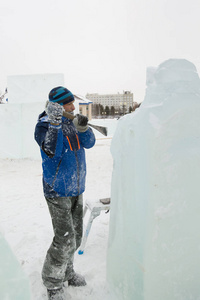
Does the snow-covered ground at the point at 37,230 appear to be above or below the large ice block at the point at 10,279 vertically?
below

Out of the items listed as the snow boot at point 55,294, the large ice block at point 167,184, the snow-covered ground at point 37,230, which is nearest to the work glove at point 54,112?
the large ice block at point 167,184

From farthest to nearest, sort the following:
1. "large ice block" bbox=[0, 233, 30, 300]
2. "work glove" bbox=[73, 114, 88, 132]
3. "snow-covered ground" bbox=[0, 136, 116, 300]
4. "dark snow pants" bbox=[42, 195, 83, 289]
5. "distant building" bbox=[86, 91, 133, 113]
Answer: "distant building" bbox=[86, 91, 133, 113] → "snow-covered ground" bbox=[0, 136, 116, 300] → "work glove" bbox=[73, 114, 88, 132] → "dark snow pants" bbox=[42, 195, 83, 289] → "large ice block" bbox=[0, 233, 30, 300]

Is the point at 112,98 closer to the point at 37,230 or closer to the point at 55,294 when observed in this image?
the point at 37,230

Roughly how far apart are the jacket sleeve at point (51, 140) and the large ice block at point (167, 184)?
0.53m

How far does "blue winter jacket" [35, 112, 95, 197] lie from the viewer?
6.00ft

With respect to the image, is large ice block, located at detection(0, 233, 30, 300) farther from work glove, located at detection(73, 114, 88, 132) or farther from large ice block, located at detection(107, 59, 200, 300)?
work glove, located at detection(73, 114, 88, 132)

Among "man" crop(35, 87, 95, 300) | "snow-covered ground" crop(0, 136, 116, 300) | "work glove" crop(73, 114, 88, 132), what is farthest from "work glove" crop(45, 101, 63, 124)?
"snow-covered ground" crop(0, 136, 116, 300)

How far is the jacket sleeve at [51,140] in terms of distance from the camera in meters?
1.81

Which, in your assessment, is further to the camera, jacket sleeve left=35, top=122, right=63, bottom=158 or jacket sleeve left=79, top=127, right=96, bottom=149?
jacket sleeve left=79, top=127, right=96, bottom=149

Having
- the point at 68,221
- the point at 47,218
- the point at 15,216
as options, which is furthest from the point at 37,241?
the point at 68,221

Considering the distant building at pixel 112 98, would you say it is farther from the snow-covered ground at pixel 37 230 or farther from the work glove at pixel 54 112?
the work glove at pixel 54 112

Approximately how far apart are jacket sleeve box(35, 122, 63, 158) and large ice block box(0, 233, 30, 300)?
2.85ft

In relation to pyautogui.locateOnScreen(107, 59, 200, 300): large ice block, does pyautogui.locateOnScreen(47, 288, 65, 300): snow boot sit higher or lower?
lower

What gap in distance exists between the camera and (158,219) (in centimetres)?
151
